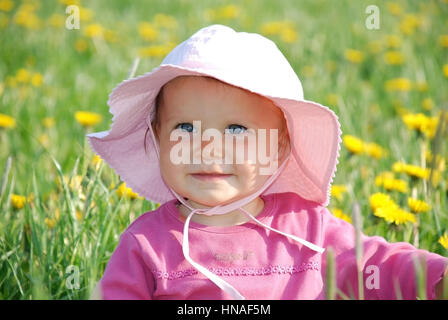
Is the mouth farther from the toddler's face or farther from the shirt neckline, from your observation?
the shirt neckline

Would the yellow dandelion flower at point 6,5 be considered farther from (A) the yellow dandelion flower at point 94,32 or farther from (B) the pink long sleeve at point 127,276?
(B) the pink long sleeve at point 127,276

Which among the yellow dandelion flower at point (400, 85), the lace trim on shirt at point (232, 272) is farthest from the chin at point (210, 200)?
→ the yellow dandelion flower at point (400, 85)

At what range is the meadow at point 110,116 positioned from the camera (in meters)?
1.66

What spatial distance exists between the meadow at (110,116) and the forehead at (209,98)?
1.21 feet

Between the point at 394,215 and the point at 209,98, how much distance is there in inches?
26.6

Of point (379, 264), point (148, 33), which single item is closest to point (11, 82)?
point (148, 33)

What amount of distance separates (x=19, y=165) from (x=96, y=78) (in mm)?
1212

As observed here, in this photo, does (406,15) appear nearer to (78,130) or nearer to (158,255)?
(78,130)

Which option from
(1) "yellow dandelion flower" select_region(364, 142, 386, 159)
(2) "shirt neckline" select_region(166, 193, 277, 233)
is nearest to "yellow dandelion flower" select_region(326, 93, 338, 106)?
(1) "yellow dandelion flower" select_region(364, 142, 386, 159)

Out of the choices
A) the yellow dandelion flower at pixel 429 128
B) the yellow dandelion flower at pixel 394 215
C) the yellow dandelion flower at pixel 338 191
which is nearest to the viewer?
the yellow dandelion flower at pixel 394 215

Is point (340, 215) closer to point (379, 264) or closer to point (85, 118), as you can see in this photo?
point (379, 264)

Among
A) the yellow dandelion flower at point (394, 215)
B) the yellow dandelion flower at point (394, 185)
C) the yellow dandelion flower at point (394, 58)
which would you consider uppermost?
the yellow dandelion flower at point (394, 58)

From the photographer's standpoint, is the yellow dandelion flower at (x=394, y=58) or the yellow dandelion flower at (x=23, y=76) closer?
the yellow dandelion flower at (x=23, y=76)

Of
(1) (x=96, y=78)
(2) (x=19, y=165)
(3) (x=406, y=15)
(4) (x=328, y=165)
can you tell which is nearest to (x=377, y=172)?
(4) (x=328, y=165)
